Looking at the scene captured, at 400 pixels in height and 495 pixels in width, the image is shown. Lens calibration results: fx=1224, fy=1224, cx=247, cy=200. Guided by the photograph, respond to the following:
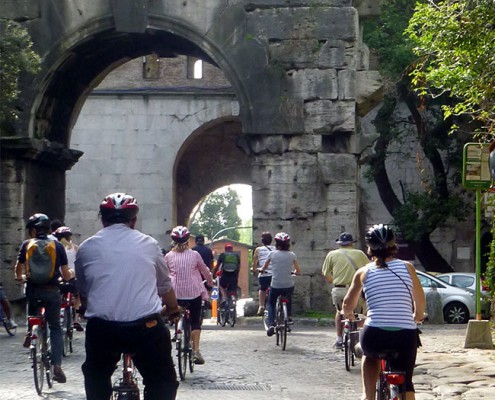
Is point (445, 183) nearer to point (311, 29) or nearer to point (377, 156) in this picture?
point (377, 156)

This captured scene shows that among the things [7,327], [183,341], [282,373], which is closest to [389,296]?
[183,341]

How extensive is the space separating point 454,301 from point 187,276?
15853 mm

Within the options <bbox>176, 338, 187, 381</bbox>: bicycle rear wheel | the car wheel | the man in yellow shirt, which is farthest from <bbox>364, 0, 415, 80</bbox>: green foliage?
<bbox>176, 338, 187, 381</bbox>: bicycle rear wheel

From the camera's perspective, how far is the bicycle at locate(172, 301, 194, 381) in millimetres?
12547

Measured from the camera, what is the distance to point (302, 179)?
879 inches

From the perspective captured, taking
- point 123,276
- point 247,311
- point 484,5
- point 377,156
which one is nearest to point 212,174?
point 377,156

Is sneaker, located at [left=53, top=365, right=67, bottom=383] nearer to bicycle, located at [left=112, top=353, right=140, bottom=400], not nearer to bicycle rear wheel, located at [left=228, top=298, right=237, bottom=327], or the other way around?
bicycle, located at [left=112, top=353, right=140, bottom=400]

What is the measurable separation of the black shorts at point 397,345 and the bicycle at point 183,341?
5.06 meters

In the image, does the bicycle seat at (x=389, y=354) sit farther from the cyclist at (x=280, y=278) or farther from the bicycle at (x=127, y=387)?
the cyclist at (x=280, y=278)

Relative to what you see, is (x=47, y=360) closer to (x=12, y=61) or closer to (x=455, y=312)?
(x=12, y=61)

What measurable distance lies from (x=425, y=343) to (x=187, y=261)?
5180mm

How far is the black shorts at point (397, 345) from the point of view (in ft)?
24.7

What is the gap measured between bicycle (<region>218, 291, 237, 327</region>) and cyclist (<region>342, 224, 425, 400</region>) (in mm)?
15080

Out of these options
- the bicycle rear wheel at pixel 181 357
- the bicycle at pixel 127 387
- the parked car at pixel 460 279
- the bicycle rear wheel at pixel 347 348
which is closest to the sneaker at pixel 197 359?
A: the bicycle rear wheel at pixel 181 357
